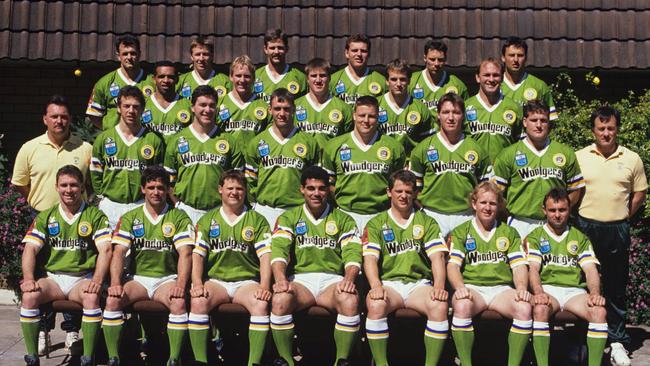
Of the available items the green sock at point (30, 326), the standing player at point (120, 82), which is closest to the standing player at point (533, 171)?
the standing player at point (120, 82)

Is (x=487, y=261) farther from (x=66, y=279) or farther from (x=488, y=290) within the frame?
(x=66, y=279)

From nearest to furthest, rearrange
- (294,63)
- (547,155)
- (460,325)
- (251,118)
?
(460,325)
(547,155)
(251,118)
(294,63)

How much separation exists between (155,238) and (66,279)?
2.52ft

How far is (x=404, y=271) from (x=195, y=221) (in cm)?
186

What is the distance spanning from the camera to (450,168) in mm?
8414

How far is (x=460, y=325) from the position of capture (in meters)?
7.52

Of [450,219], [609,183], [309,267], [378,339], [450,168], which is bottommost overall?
[378,339]

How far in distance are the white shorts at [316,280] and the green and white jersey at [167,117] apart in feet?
6.51

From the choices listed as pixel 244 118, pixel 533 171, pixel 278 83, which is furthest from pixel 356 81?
pixel 533 171

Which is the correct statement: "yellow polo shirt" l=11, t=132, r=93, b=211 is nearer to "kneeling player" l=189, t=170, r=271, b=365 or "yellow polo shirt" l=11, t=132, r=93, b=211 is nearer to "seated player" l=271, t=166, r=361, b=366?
"kneeling player" l=189, t=170, r=271, b=365

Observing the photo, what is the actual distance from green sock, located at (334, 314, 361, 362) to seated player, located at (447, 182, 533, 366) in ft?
2.43

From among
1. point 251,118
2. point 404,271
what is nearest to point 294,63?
point 251,118

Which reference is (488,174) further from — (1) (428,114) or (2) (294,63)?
(2) (294,63)

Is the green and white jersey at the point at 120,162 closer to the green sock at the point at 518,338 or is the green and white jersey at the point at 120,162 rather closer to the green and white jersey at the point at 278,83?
the green and white jersey at the point at 278,83
